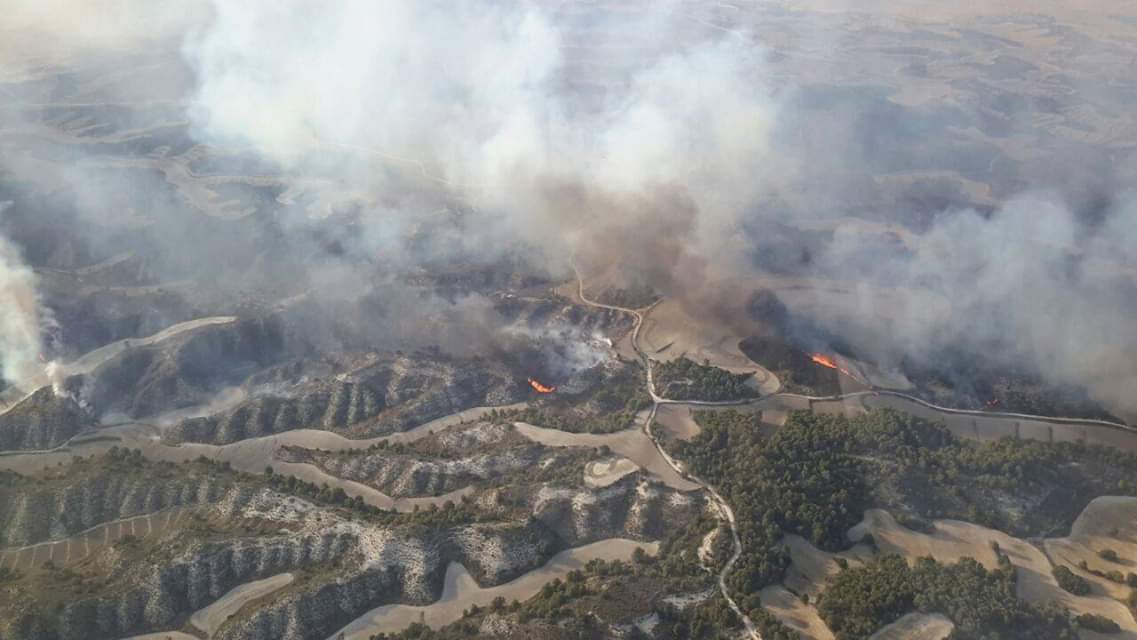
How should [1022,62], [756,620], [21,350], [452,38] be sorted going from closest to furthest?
[756,620] → [21,350] → [452,38] → [1022,62]

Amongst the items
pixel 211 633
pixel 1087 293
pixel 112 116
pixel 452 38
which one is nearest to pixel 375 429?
pixel 211 633

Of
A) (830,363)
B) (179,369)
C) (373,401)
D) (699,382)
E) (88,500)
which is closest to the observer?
(88,500)

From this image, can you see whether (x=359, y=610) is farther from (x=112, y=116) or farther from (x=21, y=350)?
(x=112, y=116)

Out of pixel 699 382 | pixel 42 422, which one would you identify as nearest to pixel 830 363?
pixel 699 382

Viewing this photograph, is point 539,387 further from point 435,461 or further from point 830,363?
point 830,363

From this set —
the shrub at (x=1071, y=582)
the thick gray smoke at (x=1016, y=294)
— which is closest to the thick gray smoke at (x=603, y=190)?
the thick gray smoke at (x=1016, y=294)

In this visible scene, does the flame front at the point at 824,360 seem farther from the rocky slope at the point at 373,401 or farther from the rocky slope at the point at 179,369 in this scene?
the rocky slope at the point at 179,369
